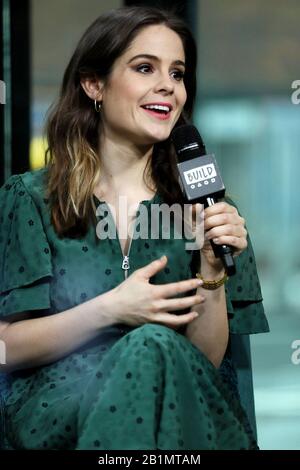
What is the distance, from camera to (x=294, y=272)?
3564 mm

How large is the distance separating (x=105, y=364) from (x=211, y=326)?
30 cm

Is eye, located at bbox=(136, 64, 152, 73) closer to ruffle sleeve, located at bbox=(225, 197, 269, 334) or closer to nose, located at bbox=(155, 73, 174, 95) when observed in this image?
nose, located at bbox=(155, 73, 174, 95)

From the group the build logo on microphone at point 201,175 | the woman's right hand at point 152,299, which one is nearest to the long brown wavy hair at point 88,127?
the woman's right hand at point 152,299

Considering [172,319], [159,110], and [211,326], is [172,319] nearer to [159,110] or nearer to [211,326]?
[211,326]

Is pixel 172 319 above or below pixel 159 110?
below

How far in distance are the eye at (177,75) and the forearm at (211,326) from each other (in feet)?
1.38

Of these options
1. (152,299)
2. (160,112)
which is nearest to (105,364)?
(152,299)

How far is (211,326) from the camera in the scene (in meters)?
1.62

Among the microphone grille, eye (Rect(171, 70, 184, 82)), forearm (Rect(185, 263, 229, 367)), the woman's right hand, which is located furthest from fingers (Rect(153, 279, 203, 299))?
eye (Rect(171, 70, 184, 82))

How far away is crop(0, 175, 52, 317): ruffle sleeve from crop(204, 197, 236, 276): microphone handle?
1.19 feet

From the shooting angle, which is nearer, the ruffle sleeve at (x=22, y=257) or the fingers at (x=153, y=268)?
the fingers at (x=153, y=268)

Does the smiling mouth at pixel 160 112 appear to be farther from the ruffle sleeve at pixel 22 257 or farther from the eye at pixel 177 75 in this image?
the ruffle sleeve at pixel 22 257

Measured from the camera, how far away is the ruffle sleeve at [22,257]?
5.27ft

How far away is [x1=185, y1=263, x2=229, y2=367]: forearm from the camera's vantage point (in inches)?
63.5
